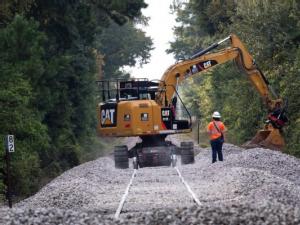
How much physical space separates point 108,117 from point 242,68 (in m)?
6.16

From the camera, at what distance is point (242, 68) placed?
3091 centimetres

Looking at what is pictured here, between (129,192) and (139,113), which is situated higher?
(139,113)

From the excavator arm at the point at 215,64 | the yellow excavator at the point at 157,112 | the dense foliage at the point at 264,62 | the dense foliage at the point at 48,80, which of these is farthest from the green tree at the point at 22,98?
the dense foliage at the point at 264,62

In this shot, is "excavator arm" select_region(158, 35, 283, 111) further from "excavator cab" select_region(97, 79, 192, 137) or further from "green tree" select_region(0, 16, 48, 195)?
"green tree" select_region(0, 16, 48, 195)

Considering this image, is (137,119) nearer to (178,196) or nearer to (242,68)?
(242,68)

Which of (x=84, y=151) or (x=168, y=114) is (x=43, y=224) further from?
(x=84, y=151)

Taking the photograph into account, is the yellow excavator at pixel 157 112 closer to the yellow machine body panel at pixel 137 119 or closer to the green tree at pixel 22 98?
the yellow machine body panel at pixel 137 119

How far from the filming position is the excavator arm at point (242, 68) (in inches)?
1151

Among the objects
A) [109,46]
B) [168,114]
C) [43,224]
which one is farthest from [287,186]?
[109,46]

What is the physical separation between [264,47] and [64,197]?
22.3 meters

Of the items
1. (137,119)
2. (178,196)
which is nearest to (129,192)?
(178,196)

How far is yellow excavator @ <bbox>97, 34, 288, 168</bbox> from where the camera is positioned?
91.2 ft

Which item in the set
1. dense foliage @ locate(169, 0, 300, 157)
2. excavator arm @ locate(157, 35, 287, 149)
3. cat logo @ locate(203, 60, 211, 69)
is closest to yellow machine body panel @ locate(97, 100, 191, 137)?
excavator arm @ locate(157, 35, 287, 149)

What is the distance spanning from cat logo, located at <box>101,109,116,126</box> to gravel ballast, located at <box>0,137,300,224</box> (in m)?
1.73
